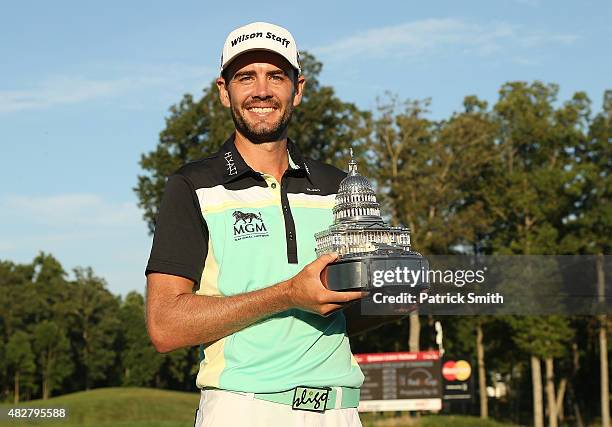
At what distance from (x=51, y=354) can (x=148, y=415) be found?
36.5 metres

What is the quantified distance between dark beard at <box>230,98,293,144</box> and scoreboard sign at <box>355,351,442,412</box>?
36.7 meters

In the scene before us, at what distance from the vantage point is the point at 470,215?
6066 cm

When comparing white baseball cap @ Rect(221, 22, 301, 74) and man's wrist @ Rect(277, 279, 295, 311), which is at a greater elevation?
white baseball cap @ Rect(221, 22, 301, 74)

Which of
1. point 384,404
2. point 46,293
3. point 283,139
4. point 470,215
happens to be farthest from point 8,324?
point 283,139

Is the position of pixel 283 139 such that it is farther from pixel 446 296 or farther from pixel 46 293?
pixel 46 293

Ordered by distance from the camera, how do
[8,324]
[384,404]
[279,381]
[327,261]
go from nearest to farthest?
[327,261] < [279,381] < [384,404] < [8,324]

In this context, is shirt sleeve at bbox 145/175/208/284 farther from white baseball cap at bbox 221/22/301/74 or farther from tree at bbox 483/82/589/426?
tree at bbox 483/82/589/426

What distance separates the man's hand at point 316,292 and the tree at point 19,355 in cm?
8489

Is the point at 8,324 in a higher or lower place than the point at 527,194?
lower

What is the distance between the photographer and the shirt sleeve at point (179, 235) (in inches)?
147

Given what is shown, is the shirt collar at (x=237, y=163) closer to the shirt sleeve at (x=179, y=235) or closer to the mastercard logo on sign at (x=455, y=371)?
the shirt sleeve at (x=179, y=235)

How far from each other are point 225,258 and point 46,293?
96189mm

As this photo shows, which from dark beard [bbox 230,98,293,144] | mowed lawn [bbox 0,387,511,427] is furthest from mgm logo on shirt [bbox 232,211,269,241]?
mowed lawn [bbox 0,387,511,427]

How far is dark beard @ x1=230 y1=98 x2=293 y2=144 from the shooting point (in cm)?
407
